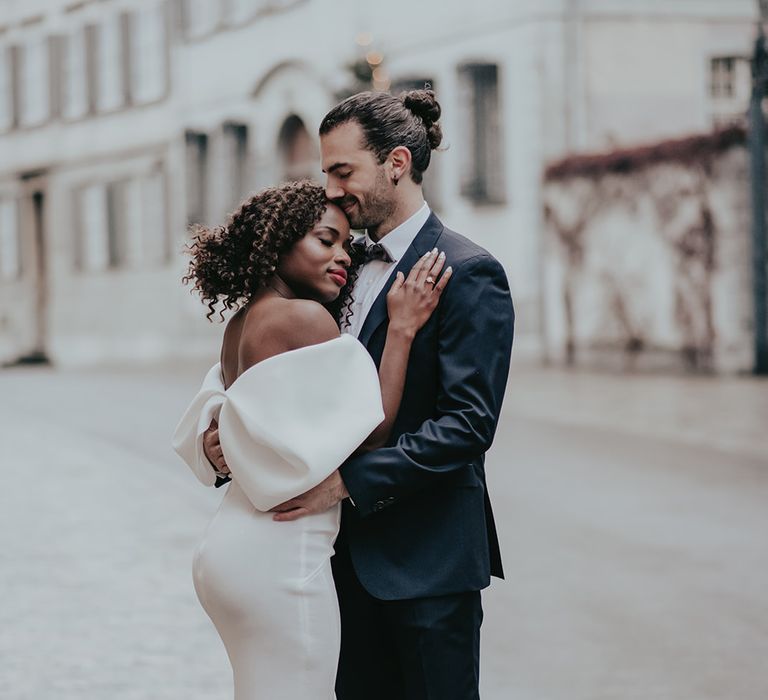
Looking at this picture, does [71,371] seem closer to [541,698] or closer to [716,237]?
[716,237]

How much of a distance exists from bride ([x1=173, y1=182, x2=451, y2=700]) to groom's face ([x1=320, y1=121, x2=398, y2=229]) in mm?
45

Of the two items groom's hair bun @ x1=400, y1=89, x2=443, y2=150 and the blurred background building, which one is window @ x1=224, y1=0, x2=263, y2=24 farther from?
groom's hair bun @ x1=400, y1=89, x2=443, y2=150

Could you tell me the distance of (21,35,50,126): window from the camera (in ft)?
121

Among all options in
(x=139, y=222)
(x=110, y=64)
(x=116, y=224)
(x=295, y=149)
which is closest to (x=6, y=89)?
(x=110, y=64)

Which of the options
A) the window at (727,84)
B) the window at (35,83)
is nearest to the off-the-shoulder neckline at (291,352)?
the window at (727,84)

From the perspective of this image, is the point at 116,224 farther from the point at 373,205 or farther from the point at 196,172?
the point at 373,205

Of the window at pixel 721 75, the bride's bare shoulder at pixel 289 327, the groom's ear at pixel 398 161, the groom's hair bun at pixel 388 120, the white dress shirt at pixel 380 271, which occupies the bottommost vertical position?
the bride's bare shoulder at pixel 289 327

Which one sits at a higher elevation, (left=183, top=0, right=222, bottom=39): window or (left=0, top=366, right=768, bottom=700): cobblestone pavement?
(left=183, top=0, right=222, bottom=39): window

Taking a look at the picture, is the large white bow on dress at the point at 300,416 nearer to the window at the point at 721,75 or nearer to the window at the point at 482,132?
the window at the point at 482,132

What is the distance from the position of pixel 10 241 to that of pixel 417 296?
35942 millimetres

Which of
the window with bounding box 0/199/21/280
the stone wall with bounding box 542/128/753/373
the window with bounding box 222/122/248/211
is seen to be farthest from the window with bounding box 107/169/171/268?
the stone wall with bounding box 542/128/753/373

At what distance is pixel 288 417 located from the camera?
3.12 m

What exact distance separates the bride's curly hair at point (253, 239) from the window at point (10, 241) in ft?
115

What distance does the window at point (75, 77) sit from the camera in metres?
34.9
